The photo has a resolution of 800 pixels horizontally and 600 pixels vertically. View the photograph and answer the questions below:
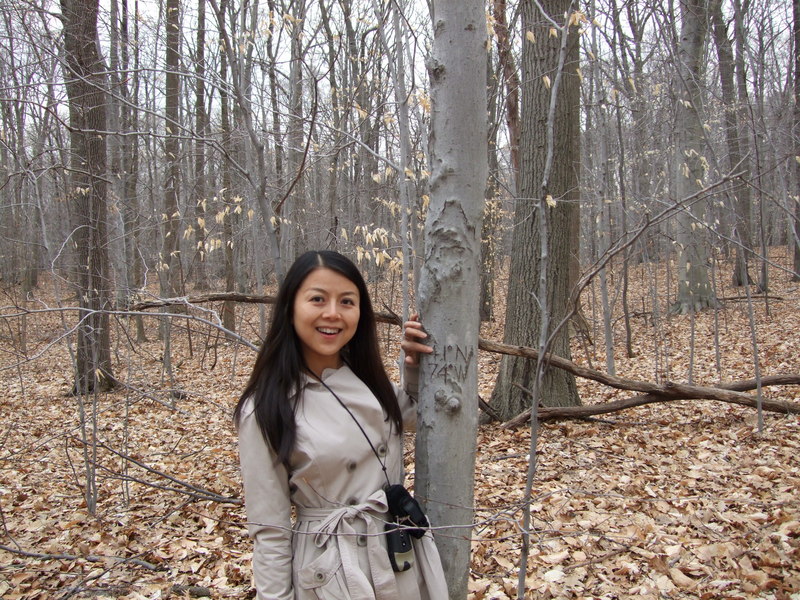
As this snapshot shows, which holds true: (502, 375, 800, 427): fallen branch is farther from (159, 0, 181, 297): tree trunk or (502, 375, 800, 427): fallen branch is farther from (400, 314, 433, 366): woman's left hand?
(159, 0, 181, 297): tree trunk

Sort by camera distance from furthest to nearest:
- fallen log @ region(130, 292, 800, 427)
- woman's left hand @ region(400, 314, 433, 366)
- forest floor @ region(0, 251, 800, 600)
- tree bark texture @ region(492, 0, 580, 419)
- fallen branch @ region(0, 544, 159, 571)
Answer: tree bark texture @ region(492, 0, 580, 419) → fallen log @ region(130, 292, 800, 427) → fallen branch @ region(0, 544, 159, 571) → forest floor @ region(0, 251, 800, 600) → woman's left hand @ region(400, 314, 433, 366)

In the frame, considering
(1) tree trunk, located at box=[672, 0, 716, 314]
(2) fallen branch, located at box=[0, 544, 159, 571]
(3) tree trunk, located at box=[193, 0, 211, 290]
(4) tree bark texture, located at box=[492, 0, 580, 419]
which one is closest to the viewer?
(2) fallen branch, located at box=[0, 544, 159, 571]

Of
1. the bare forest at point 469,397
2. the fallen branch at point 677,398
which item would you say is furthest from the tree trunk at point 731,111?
the fallen branch at point 677,398

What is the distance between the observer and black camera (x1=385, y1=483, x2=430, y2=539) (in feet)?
4.83

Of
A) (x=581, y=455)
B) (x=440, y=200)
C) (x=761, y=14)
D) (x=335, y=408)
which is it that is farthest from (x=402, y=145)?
(x=761, y=14)

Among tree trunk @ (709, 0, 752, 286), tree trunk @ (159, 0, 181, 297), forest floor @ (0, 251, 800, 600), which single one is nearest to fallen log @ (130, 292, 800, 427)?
forest floor @ (0, 251, 800, 600)

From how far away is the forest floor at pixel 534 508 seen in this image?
2727 mm

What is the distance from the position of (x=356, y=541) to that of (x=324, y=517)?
11 cm

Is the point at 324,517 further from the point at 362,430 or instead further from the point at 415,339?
the point at 415,339

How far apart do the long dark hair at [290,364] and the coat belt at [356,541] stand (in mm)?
197

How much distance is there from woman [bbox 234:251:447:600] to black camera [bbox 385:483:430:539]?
2cm

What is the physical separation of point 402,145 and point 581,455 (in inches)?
112

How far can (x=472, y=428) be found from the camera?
5.07 feet

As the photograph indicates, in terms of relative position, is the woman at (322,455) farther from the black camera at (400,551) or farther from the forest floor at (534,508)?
the forest floor at (534,508)
